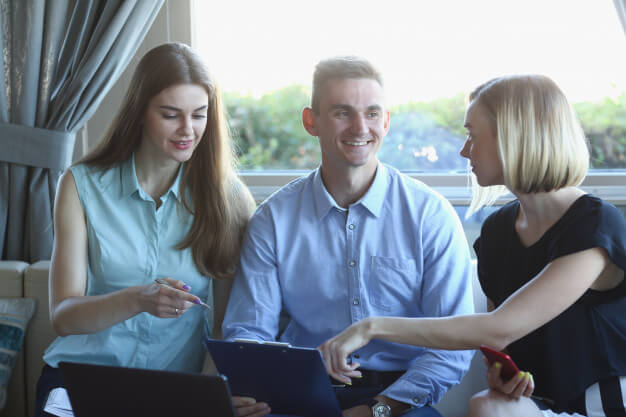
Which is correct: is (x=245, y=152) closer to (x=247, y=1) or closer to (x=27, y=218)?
(x=247, y=1)

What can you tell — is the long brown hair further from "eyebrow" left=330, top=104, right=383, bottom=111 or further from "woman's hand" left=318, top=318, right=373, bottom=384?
"woman's hand" left=318, top=318, right=373, bottom=384

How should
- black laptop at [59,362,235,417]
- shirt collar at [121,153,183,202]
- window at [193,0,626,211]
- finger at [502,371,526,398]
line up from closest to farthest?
black laptop at [59,362,235,417] < finger at [502,371,526,398] < shirt collar at [121,153,183,202] < window at [193,0,626,211]

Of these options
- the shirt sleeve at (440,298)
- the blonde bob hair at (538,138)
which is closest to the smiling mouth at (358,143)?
the shirt sleeve at (440,298)

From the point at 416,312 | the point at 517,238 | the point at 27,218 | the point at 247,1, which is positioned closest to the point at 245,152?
the point at 247,1

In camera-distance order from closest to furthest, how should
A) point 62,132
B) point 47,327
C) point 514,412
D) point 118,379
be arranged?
point 118,379
point 514,412
point 47,327
point 62,132

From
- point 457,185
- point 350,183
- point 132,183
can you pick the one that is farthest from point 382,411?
point 457,185

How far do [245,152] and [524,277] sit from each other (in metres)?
1.56

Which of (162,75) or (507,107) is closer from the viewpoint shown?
(507,107)

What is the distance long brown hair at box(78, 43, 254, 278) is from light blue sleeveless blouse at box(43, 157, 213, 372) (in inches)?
1.6

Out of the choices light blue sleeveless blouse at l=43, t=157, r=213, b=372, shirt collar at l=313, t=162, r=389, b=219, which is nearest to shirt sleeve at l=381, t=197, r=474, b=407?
shirt collar at l=313, t=162, r=389, b=219

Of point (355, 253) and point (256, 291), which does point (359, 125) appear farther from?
point (256, 291)

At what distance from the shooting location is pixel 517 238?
158 cm

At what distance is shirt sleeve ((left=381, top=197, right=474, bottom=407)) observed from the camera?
160cm

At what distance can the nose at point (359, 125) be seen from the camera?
5.62 ft
